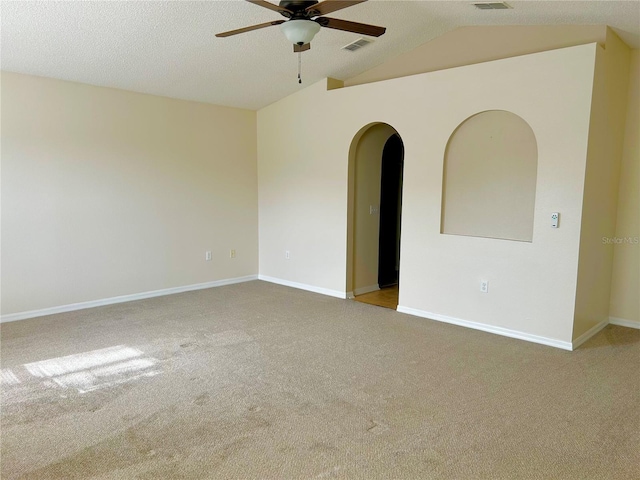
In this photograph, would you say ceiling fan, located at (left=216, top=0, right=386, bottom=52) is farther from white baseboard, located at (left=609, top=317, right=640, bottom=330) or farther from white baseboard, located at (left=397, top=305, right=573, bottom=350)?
white baseboard, located at (left=609, top=317, right=640, bottom=330)

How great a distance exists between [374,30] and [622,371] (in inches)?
122

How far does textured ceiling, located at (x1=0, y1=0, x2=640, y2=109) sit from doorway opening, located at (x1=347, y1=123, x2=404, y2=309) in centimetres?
97

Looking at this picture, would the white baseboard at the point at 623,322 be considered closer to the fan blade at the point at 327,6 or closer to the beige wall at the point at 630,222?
the beige wall at the point at 630,222

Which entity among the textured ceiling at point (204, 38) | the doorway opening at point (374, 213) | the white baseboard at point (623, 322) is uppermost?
the textured ceiling at point (204, 38)

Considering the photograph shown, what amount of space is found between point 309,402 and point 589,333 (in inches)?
113

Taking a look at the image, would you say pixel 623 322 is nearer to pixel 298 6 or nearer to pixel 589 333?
pixel 589 333

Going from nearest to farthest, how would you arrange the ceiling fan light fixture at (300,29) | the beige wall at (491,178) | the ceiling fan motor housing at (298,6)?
the ceiling fan motor housing at (298,6), the ceiling fan light fixture at (300,29), the beige wall at (491,178)

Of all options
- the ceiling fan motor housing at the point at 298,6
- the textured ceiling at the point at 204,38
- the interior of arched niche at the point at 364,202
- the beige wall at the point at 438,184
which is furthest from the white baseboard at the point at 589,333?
the ceiling fan motor housing at the point at 298,6

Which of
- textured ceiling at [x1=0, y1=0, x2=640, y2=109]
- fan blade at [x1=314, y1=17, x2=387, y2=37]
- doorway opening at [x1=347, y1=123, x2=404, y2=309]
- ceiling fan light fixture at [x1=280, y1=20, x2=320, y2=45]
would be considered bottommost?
doorway opening at [x1=347, y1=123, x2=404, y2=309]

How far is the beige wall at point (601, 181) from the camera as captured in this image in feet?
11.7

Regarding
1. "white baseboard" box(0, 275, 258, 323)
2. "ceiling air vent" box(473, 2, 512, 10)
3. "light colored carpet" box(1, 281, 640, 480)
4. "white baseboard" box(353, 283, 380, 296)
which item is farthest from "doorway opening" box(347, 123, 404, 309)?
"white baseboard" box(0, 275, 258, 323)

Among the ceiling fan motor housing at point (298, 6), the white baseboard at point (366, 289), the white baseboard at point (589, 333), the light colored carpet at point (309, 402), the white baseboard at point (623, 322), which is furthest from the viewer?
the white baseboard at point (366, 289)

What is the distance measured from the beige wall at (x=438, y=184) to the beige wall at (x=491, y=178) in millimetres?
102

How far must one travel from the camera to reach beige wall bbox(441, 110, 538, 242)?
12.7 ft
